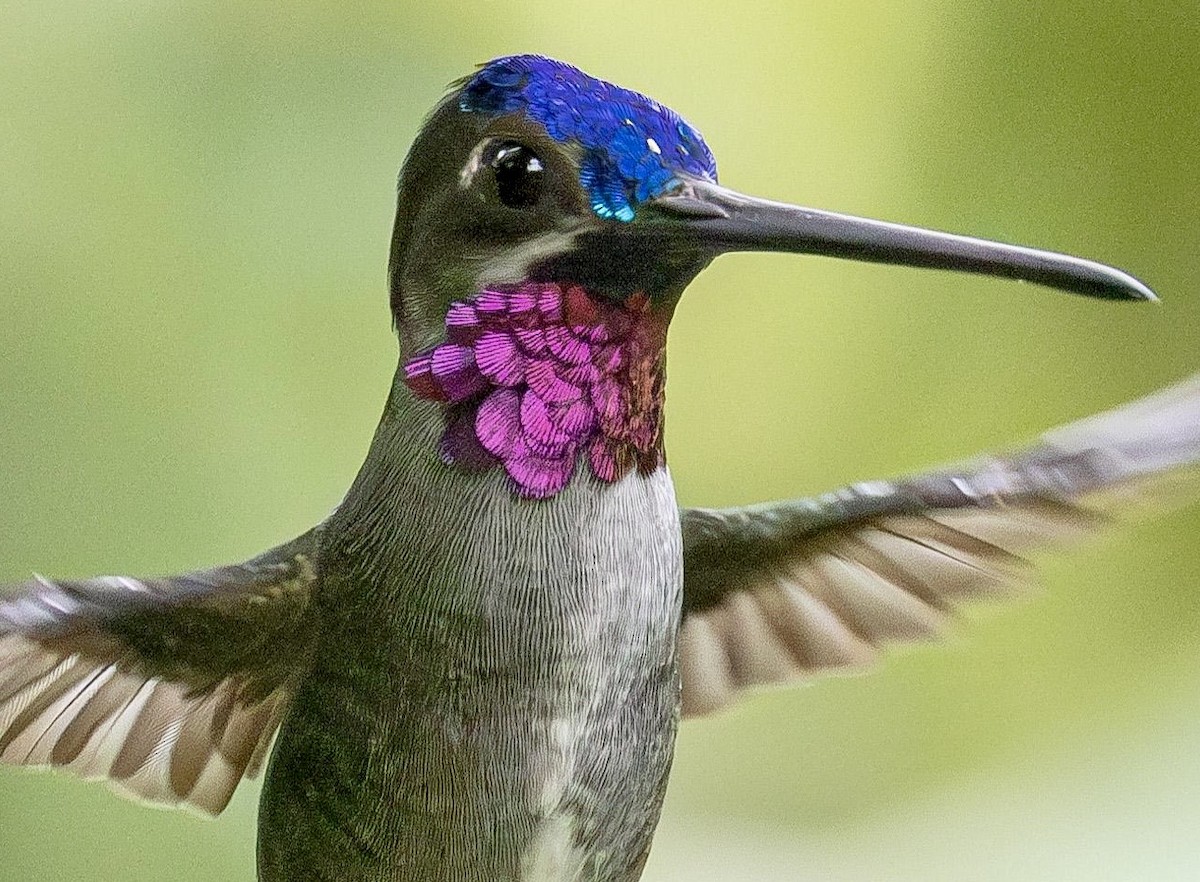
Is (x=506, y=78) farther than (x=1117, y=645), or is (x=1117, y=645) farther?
(x=1117, y=645)

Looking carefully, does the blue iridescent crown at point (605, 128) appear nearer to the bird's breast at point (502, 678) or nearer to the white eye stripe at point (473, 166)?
the white eye stripe at point (473, 166)

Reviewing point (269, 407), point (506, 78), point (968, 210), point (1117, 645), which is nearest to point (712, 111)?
point (968, 210)

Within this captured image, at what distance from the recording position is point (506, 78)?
517 mm

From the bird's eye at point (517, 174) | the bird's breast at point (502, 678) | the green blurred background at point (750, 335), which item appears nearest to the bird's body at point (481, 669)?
the bird's breast at point (502, 678)

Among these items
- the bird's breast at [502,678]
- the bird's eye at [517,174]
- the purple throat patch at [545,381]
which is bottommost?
the bird's breast at [502,678]

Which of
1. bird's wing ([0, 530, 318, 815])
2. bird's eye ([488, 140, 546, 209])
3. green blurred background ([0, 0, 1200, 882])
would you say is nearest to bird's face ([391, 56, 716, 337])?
bird's eye ([488, 140, 546, 209])

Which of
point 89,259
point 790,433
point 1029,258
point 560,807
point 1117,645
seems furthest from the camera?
point 1117,645

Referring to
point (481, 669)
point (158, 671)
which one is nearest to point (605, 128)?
point (481, 669)

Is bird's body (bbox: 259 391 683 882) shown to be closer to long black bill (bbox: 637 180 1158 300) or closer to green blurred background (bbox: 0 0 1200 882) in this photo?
long black bill (bbox: 637 180 1158 300)

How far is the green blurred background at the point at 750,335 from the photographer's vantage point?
3.11ft

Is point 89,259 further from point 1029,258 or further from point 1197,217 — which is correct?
point 1197,217

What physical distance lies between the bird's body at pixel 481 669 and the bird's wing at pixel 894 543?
0.11m

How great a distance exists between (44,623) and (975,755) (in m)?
0.92

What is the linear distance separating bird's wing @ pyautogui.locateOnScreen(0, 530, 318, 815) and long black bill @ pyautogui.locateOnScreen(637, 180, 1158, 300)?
0.85 ft
